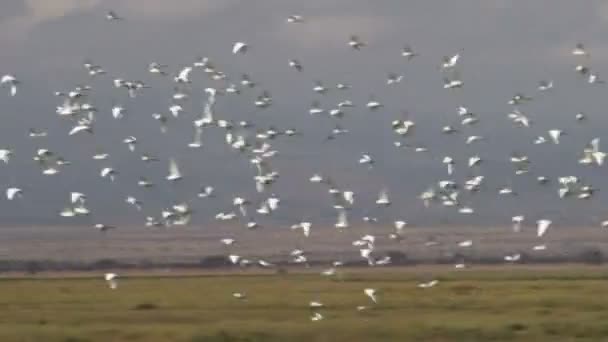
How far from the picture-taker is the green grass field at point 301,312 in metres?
63.0

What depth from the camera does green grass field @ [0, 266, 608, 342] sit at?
63000 mm

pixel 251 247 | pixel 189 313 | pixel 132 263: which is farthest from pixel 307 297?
pixel 251 247

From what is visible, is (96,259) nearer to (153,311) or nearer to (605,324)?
(153,311)

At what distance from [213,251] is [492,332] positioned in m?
122

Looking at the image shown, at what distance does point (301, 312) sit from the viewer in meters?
72.7

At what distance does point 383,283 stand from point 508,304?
26586mm

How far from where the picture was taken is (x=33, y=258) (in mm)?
173000

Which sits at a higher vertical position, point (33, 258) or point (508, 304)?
point (33, 258)

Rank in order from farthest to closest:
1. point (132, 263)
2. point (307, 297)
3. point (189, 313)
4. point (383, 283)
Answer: point (132, 263) < point (383, 283) < point (307, 297) < point (189, 313)

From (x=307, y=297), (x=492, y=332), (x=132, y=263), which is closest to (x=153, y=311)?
(x=307, y=297)

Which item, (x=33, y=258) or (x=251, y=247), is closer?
(x=33, y=258)

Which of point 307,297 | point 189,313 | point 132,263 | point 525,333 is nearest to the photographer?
point 525,333

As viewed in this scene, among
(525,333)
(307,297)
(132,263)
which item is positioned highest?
(132,263)

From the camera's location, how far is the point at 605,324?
2544 inches
